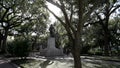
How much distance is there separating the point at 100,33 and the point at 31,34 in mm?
22441

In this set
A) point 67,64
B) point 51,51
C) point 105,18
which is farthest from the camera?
point 105,18

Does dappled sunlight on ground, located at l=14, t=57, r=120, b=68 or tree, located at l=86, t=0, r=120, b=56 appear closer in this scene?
dappled sunlight on ground, located at l=14, t=57, r=120, b=68

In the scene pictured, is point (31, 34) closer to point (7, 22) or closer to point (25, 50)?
point (7, 22)

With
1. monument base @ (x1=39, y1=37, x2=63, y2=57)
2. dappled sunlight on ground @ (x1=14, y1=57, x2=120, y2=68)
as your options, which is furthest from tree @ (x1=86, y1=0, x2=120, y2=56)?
dappled sunlight on ground @ (x1=14, y1=57, x2=120, y2=68)

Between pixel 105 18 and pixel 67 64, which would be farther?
pixel 105 18

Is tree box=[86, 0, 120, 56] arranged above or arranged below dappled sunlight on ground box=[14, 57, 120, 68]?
above

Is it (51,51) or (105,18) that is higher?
(105,18)

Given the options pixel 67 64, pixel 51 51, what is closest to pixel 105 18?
pixel 51 51

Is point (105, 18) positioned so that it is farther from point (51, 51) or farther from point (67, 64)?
point (67, 64)

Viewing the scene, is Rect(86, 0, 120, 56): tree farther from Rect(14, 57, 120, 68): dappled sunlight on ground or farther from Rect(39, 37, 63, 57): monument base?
Rect(14, 57, 120, 68): dappled sunlight on ground

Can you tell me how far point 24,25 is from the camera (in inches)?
1391

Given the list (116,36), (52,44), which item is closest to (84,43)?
(116,36)

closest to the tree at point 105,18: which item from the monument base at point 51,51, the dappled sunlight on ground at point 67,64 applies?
the monument base at point 51,51

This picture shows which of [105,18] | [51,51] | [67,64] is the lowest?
[67,64]
